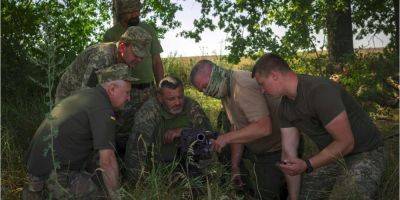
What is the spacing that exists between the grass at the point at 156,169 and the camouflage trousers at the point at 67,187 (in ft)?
0.84

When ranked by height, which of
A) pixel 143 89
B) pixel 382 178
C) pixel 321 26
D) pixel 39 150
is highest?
pixel 321 26

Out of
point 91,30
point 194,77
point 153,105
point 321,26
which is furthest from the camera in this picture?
point 91,30

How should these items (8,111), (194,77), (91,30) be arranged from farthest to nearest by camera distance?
(91,30) → (8,111) → (194,77)

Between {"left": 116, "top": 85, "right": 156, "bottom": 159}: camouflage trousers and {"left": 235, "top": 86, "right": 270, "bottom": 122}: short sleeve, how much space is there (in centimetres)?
130

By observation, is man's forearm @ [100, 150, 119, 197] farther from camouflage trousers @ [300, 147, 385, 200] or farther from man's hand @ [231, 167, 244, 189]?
camouflage trousers @ [300, 147, 385, 200]

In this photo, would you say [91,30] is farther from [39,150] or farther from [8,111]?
[39,150]

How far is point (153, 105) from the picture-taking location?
4.98 meters

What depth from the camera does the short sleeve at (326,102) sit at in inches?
153

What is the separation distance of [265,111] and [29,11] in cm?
489

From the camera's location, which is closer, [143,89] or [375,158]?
[375,158]

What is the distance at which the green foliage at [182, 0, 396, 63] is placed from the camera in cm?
844

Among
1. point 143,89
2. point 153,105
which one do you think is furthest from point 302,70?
point 153,105

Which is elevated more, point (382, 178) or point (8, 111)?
point (8, 111)

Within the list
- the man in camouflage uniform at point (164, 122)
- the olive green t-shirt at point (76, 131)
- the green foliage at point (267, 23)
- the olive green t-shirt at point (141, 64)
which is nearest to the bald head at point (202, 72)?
the man in camouflage uniform at point (164, 122)
